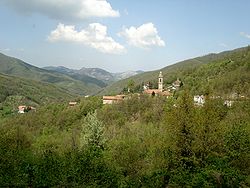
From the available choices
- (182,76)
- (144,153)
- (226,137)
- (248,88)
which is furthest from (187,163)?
(182,76)

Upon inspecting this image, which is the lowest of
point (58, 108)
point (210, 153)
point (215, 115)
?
point (58, 108)

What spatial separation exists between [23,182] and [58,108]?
92668 millimetres

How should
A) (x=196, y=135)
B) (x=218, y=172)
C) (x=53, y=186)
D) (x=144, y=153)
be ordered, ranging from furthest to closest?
(x=144, y=153)
(x=196, y=135)
(x=53, y=186)
(x=218, y=172)

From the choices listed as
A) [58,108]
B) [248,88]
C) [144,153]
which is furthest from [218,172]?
[58,108]

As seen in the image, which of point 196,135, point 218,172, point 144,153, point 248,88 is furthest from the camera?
point 248,88

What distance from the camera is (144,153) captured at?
30.5 m

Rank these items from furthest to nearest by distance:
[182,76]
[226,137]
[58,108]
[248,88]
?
1. [182,76]
2. [58,108]
3. [248,88]
4. [226,137]

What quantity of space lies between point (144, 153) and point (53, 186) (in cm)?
1407

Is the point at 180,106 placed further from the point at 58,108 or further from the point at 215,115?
the point at 58,108

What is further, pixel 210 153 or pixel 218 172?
pixel 210 153

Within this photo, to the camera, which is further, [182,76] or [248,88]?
[182,76]

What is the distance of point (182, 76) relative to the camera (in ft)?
420

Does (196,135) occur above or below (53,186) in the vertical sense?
above

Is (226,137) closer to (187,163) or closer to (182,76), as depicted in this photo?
(187,163)
